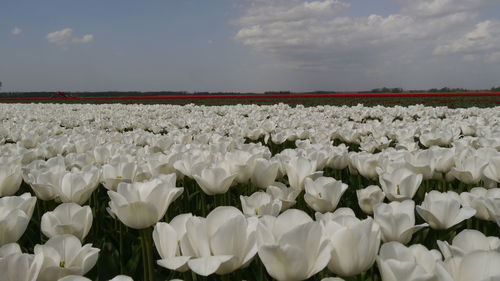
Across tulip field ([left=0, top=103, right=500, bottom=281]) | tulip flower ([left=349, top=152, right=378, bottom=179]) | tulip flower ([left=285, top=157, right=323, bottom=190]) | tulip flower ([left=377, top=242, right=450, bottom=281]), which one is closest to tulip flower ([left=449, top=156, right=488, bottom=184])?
tulip field ([left=0, top=103, right=500, bottom=281])

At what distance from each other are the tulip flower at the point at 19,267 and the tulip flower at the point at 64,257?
6 cm

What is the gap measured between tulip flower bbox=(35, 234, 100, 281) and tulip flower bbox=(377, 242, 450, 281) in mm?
903

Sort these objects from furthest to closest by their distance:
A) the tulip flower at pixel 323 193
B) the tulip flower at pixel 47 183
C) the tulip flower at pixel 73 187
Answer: the tulip flower at pixel 47 183
the tulip flower at pixel 73 187
the tulip flower at pixel 323 193

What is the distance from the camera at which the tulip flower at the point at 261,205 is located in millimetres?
1911

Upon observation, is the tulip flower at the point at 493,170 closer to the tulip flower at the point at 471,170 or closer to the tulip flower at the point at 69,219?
the tulip flower at the point at 471,170

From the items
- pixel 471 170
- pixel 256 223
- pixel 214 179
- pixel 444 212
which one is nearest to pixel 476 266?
pixel 256 223

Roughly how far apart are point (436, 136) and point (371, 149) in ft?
2.68

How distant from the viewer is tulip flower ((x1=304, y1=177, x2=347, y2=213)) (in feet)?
6.79

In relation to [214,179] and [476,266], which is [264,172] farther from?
[476,266]

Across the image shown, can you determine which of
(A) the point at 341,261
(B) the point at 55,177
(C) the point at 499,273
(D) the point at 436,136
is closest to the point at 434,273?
(C) the point at 499,273

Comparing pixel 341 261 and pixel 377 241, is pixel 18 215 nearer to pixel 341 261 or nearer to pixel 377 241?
pixel 341 261

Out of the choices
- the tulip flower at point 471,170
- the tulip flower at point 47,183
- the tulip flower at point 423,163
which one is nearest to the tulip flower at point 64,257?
the tulip flower at point 47,183

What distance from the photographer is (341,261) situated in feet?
4.13

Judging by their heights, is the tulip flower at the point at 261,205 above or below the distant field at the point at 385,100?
above
